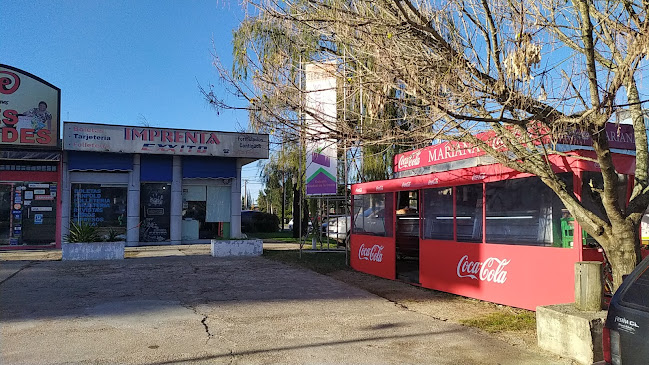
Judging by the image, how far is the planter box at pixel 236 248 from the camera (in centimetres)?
1584

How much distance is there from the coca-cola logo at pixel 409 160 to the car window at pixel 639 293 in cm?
785

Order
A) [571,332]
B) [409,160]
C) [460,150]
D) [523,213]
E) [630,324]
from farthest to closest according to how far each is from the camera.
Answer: [409,160] → [460,150] → [523,213] → [571,332] → [630,324]

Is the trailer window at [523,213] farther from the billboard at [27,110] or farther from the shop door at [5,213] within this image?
the shop door at [5,213]

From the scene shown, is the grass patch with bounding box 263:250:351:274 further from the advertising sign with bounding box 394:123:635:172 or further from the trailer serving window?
the trailer serving window

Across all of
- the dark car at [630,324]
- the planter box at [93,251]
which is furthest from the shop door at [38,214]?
the dark car at [630,324]

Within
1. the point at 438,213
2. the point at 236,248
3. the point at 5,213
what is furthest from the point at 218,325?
the point at 5,213

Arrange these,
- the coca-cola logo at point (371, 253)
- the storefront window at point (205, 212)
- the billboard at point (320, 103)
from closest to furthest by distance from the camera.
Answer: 1. the billboard at point (320, 103)
2. the coca-cola logo at point (371, 253)
3. the storefront window at point (205, 212)

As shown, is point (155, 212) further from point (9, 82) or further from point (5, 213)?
point (9, 82)

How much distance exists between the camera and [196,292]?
9.46 metres

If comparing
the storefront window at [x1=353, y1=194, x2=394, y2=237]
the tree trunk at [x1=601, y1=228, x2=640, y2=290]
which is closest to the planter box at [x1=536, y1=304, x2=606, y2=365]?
the tree trunk at [x1=601, y1=228, x2=640, y2=290]

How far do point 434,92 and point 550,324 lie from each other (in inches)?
124

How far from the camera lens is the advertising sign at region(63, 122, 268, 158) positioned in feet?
60.5

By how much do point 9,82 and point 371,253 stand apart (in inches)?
601

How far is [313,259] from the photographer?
607 inches
